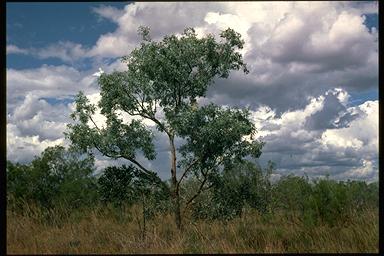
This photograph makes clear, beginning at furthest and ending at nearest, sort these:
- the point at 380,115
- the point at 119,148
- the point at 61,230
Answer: the point at 119,148 < the point at 61,230 < the point at 380,115

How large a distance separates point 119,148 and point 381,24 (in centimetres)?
950

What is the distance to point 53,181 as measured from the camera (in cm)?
1772

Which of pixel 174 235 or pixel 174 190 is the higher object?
pixel 174 190

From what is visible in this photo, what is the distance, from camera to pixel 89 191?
18859mm

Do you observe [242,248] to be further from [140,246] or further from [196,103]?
[196,103]

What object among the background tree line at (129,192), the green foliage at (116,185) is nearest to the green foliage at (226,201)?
the background tree line at (129,192)

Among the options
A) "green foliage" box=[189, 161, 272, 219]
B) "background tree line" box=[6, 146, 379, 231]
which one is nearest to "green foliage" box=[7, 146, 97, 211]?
"background tree line" box=[6, 146, 379, 231]

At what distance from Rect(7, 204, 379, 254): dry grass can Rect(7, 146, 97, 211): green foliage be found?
4.86ft

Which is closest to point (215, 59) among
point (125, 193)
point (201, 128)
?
point (201, 128)

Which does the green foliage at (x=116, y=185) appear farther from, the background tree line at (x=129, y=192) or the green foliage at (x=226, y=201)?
the green foliage at (x=226, y=201)

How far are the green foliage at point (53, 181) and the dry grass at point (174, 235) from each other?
148cm

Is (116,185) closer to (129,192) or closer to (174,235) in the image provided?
(129,192)

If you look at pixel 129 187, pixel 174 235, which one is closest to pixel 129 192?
pixel 129 187

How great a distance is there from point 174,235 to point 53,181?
5.53 metres
